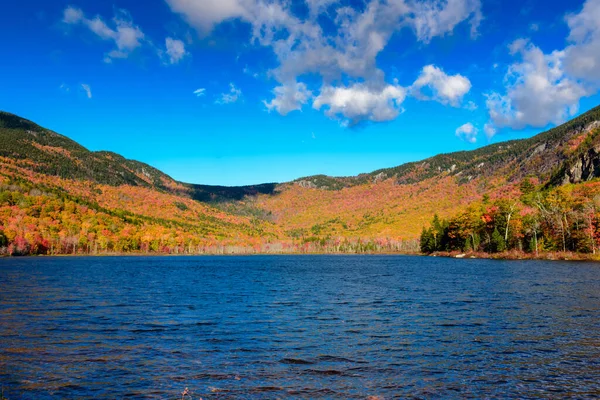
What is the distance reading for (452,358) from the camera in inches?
877

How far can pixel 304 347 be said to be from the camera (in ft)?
81.2

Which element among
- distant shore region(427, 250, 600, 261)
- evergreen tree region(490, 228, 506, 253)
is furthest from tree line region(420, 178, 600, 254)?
distant shore region(427, 250, 600, 261)

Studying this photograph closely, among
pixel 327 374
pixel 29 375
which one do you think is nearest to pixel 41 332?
pixel 29 375

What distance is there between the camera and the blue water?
17.9 m

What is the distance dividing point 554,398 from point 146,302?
38.8m

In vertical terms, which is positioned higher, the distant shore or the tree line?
the tree line

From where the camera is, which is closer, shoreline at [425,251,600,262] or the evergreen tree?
shoreline at [425,251,600,262]

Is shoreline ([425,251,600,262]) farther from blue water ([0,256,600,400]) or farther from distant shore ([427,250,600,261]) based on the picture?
blue water ([0,256,600,400])

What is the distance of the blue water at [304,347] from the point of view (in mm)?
17891

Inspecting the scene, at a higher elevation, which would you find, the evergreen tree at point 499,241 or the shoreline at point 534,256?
the evergreen tree at point 499,241

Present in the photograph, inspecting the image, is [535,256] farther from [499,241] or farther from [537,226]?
[499,241]

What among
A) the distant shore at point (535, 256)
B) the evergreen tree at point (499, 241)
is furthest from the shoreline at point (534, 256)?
the evergreen tree at point (499, 241)

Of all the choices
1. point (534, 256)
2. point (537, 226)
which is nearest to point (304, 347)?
point (537, 226)

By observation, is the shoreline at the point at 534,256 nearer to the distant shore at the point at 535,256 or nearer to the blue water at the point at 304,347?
the distant shore at the point at 535,256
